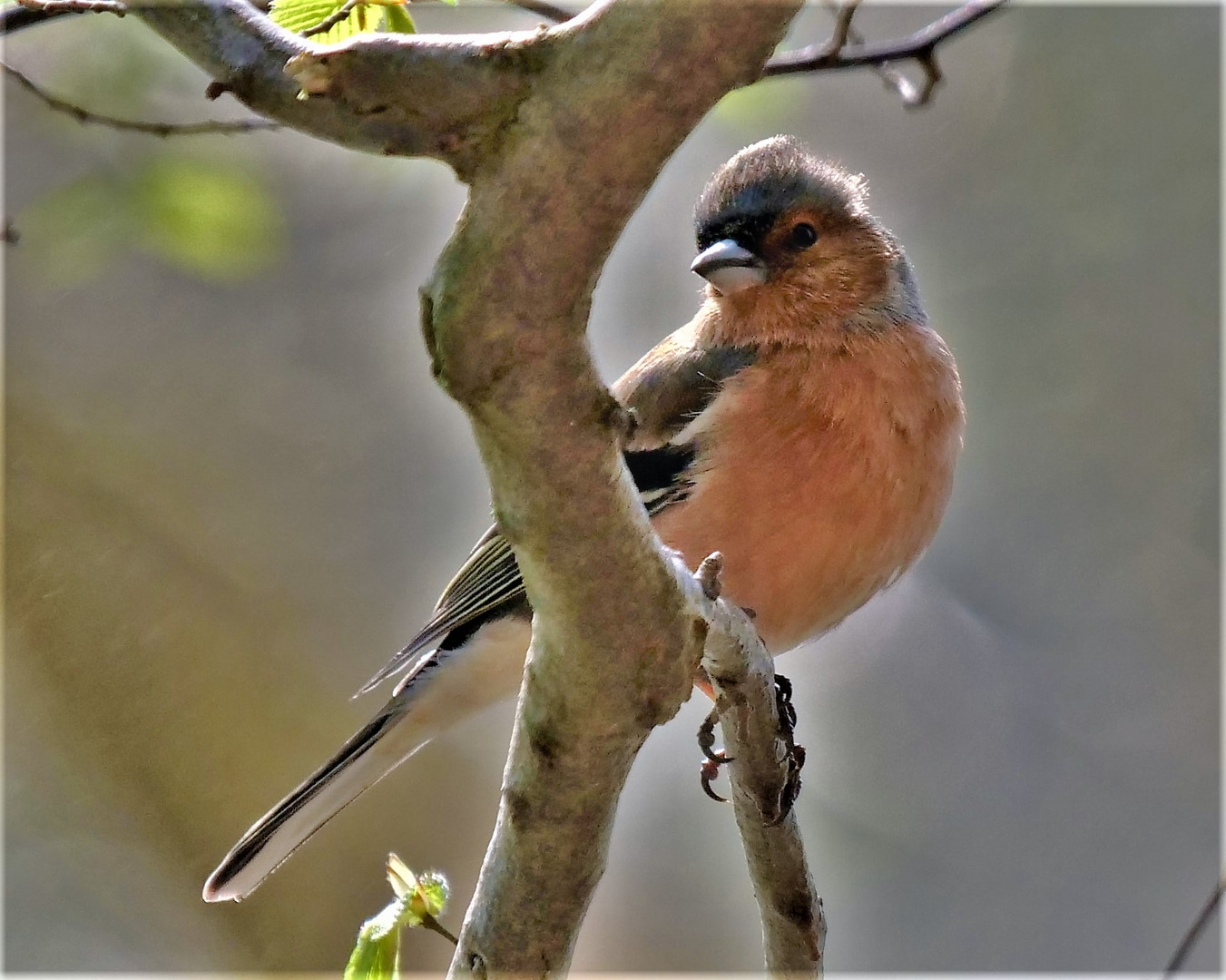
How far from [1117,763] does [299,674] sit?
345cm

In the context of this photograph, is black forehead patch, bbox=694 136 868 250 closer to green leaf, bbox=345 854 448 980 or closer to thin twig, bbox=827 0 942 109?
thin twig, bbox=827 0 942 109

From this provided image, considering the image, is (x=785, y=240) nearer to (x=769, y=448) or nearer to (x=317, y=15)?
(x=769, y=448)

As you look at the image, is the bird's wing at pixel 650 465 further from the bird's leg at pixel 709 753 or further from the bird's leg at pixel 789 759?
the bird's leg at pixel 789 759

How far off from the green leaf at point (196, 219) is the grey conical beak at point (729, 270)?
126 cm

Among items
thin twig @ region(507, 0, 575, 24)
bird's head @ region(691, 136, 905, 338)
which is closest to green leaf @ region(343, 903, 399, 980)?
bird's head @ region(691, 136, 905, 338)

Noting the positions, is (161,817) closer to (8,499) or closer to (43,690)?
(43,690)

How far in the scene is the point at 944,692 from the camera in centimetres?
533

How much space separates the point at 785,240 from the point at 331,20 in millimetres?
1575

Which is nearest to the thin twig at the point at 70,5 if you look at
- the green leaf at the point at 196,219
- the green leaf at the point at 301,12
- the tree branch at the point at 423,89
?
the green leaf at the point at 301,12

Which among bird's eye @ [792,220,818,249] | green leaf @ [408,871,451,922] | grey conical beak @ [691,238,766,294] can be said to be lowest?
green leaf @ [408,871,451,922]

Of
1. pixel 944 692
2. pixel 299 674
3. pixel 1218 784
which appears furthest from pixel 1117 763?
pixel 299 674

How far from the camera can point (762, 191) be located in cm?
304

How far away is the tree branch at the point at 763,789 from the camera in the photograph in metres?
1.80

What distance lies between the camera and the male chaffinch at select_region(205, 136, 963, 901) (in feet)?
8.63
